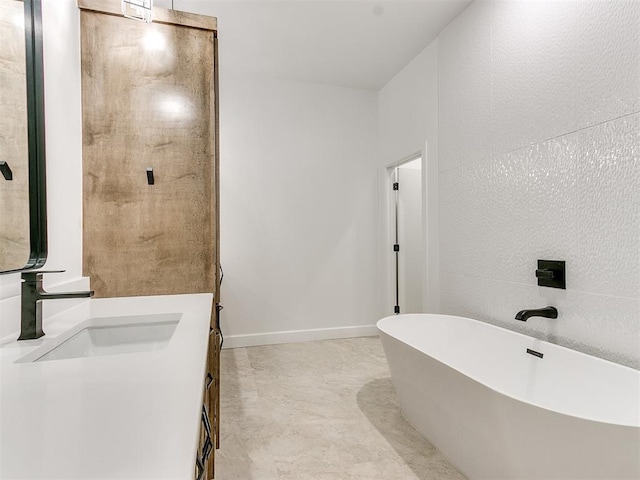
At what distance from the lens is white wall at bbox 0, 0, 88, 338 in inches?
56.4

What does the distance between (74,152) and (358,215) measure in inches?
118

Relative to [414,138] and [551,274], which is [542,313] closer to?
[551,274]

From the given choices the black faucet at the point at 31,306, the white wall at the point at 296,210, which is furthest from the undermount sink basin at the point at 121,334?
the white wall at the point at 296,210

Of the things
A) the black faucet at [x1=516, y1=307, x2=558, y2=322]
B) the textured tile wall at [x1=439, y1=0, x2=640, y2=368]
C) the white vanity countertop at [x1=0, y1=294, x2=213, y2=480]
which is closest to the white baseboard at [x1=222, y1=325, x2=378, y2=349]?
the textured tile wall at [x1=439, y1=0, x2=640, y2=368]

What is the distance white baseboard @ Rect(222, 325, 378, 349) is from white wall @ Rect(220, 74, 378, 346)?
0.04ft

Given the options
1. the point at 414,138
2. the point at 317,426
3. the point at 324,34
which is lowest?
the point at 317,426

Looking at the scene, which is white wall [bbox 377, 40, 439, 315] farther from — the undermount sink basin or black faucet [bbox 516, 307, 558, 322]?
the undermount sink basin

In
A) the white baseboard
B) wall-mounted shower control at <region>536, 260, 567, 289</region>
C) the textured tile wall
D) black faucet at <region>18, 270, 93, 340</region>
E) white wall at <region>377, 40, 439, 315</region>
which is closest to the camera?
black faucet at <region>18, 270, 93, 340</region>

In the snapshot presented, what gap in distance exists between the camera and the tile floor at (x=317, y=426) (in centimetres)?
176

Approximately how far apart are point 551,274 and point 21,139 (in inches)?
97.6

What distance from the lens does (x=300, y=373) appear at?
303cm

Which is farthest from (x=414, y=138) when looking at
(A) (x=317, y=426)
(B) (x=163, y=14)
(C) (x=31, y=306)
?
(C) (x=31, y=306)

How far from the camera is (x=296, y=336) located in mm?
3951

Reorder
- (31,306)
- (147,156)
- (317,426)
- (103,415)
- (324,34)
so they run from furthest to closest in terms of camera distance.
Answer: (324,34)
(317,426)
(147,156)
(31,306)
(103,415)
